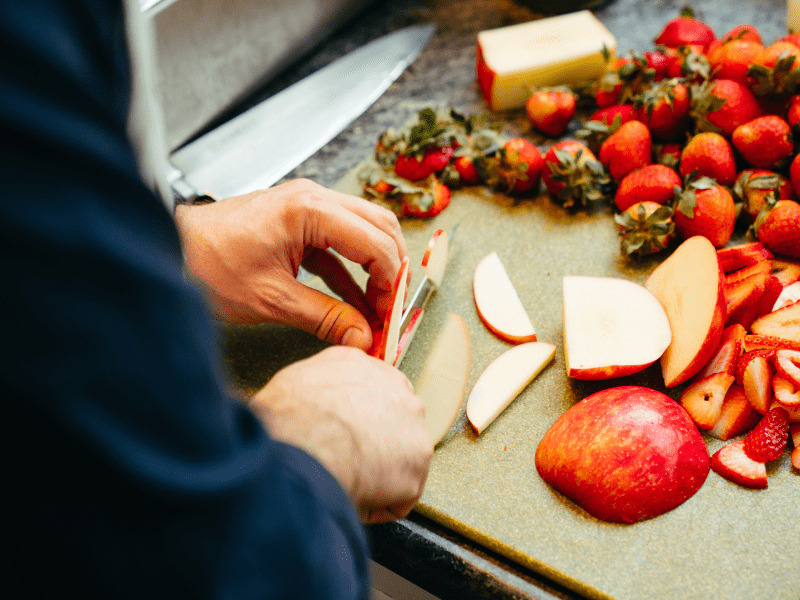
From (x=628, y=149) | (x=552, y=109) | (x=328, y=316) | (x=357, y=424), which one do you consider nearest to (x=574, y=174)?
(x=628, y=149)

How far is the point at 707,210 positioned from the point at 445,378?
1.65 ft

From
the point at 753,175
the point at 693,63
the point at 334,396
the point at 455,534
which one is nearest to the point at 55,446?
the point at 334,396

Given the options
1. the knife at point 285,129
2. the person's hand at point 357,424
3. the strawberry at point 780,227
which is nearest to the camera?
the person's hand at point 357,424

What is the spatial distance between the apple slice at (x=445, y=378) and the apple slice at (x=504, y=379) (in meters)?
0.02

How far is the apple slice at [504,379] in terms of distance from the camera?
78 cm

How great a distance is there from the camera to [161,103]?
1200 millimetres

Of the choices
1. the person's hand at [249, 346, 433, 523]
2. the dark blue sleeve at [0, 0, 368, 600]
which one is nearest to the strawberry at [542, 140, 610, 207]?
the person's hand at [249, 346, 433, 523]

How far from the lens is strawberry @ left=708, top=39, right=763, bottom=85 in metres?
1.03

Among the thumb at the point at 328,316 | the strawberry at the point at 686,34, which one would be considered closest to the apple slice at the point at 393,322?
the thumb at the point at 328,316

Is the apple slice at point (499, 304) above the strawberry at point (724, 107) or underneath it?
underneath

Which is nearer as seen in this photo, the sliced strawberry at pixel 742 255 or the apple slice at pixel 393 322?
the apple slice at pixel 393 322

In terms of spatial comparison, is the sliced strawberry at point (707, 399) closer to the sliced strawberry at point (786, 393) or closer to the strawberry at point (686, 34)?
the sliced strawberry at point (786, 393)

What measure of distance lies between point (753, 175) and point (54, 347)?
1034 mm

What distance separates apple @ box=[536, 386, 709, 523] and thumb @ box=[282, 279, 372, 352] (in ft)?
0.97
